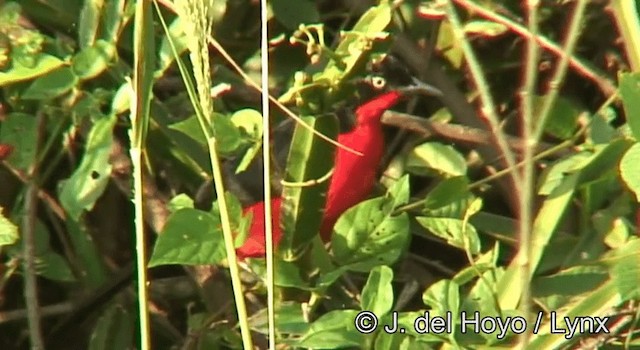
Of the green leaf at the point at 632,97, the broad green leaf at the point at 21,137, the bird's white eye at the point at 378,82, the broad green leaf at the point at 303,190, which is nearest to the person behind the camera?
the green leaf at the point at 632,97

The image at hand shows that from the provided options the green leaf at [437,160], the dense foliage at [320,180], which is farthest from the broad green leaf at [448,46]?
the green leaf at [437,160]

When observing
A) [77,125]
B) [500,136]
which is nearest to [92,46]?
[77,125]

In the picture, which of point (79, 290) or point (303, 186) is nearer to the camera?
point (303, 186)

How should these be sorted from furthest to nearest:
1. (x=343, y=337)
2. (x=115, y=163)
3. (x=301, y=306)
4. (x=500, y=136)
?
(x=115, y=163)
(x=301, y=306)
(x=343, y=337)
(x=500, y=136)

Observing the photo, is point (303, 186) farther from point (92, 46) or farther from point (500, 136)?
point (500, 136)

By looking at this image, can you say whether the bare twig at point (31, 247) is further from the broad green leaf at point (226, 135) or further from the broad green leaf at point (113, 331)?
the broad green leaf at point (226, 135)

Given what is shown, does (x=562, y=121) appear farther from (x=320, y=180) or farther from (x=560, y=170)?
(x=320, y=180)
